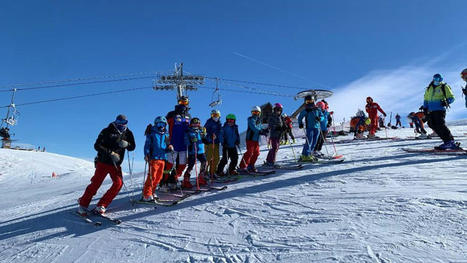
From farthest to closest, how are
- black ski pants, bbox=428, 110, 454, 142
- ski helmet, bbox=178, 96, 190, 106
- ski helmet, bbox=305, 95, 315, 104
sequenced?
ski helmet, bbox=305, 95, 315, 104
black ski pants, bbox=428, 110, 454, 142
ski helmet, bbox=178, 96, 190, 106

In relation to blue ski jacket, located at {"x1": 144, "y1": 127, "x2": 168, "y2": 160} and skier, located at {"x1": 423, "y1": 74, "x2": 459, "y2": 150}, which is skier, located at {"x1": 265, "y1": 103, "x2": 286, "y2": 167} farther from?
skier, located at {"x1": 423, "y1": 74, "x2": 459, "y2": 150}

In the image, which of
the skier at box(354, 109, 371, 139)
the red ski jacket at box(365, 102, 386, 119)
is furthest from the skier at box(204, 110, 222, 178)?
the skier at box(354, 109, 371, 139)

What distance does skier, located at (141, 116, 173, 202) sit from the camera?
5.71 metres

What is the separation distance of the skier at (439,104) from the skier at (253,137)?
17.5 ft

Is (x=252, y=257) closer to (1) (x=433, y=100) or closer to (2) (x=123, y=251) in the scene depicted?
(2) (x=123, y=251)

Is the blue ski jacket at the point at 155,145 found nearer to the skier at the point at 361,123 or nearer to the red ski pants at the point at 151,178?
the red ski pants at the point at 151,178

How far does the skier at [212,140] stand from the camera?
305 inches

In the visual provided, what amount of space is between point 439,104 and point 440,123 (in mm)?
589

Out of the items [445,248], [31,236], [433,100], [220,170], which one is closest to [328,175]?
[220,170]

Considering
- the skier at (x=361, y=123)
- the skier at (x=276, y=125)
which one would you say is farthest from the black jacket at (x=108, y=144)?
the skier at (x=361, y=123)

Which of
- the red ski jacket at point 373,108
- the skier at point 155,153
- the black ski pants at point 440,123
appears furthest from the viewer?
the red ski jacket at point 373,108

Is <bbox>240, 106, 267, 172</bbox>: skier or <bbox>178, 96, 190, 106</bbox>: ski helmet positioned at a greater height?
<bbox>178, 96, 190, 106</bbox>: ski helmet

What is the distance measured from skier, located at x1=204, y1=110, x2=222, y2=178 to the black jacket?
2.67m

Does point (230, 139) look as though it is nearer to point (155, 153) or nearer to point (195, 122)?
point (195, 122)
